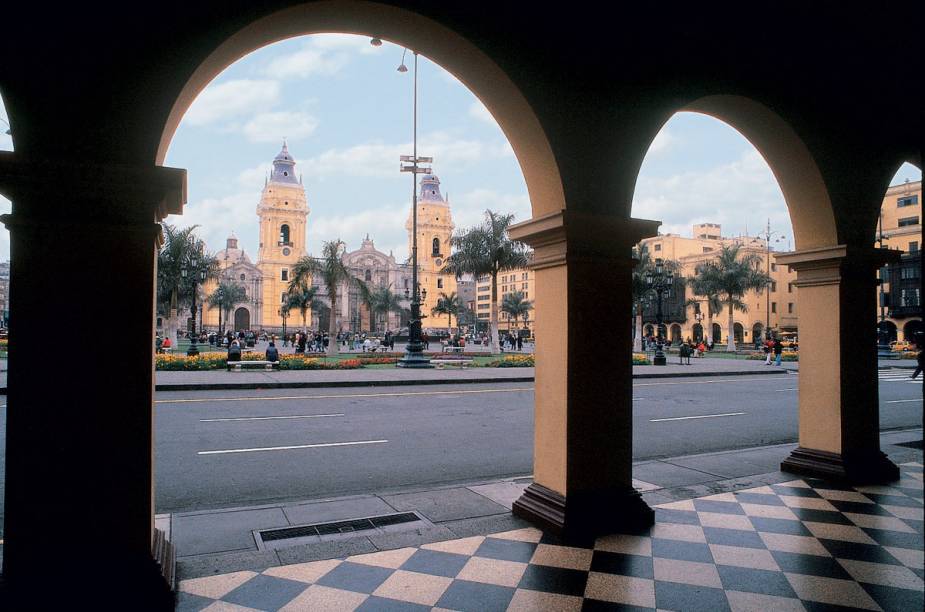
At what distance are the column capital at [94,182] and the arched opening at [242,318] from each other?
86038 millimetres

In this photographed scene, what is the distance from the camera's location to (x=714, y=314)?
6544 centimetres

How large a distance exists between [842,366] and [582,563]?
4174 mm

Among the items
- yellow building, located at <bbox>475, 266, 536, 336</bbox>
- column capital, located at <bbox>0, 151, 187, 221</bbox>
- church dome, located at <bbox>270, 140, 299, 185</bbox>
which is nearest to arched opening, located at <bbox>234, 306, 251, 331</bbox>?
church dome, located at <bbox>270, 140, 299, 185</bbox>

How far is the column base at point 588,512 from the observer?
483cm

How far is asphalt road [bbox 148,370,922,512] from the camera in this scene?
6.86 metres

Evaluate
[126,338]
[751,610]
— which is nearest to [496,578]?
[751,610]

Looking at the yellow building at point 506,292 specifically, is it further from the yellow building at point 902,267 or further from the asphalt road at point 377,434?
the asphalt road at point 377,434

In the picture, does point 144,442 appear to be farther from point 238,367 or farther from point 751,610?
point 238,367

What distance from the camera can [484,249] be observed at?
117ft

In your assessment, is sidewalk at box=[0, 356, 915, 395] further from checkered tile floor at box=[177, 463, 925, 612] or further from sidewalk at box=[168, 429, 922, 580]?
checkered tile floor at box=[177, 463, 925, 612]

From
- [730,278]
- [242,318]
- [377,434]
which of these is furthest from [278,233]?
[377,434]

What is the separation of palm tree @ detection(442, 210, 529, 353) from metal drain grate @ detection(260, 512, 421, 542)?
29.3 metres

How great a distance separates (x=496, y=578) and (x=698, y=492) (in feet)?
10.1

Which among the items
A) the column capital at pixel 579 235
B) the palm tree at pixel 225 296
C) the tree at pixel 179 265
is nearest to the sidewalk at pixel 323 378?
the tree at pixel 179 265
